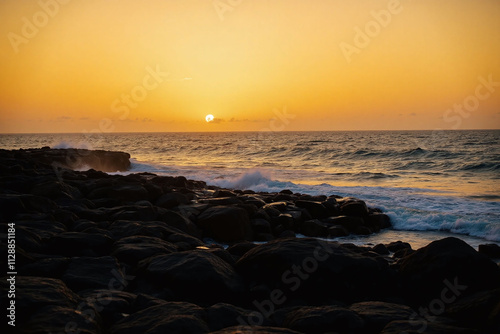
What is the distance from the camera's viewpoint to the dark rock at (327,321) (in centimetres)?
390

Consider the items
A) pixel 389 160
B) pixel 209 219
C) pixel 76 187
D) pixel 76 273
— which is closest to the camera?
pixel 76 273

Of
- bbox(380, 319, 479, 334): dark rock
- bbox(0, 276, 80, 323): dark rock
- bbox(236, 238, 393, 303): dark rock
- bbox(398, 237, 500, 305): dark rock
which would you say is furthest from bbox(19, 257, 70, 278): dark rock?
bbox(398, 237, 500, 305): dark rock

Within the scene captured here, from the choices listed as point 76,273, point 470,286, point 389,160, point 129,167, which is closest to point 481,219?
point 470,286

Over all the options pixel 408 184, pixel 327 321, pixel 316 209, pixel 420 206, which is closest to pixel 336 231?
pixel 316 209

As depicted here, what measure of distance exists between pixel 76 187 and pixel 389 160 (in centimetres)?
3087

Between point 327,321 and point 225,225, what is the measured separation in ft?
20.9

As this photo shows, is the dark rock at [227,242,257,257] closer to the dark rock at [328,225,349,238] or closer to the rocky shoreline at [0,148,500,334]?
the rocky shoreline at [0,148,500,334]

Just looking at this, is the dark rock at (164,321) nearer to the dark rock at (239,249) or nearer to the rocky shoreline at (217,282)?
the rocky shoreline at (217,282)

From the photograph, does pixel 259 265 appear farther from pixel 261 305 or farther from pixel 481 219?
pixel 481 219

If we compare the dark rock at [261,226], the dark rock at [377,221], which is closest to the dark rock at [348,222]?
the dark rock at [377,221]

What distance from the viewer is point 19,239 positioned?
575 centimetres

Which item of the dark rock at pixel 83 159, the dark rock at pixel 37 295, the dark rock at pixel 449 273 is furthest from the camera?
the dark rock at pixel 83 159

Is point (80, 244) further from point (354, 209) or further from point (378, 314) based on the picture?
point (354, 209)

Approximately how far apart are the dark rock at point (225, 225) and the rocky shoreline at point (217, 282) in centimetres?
58
